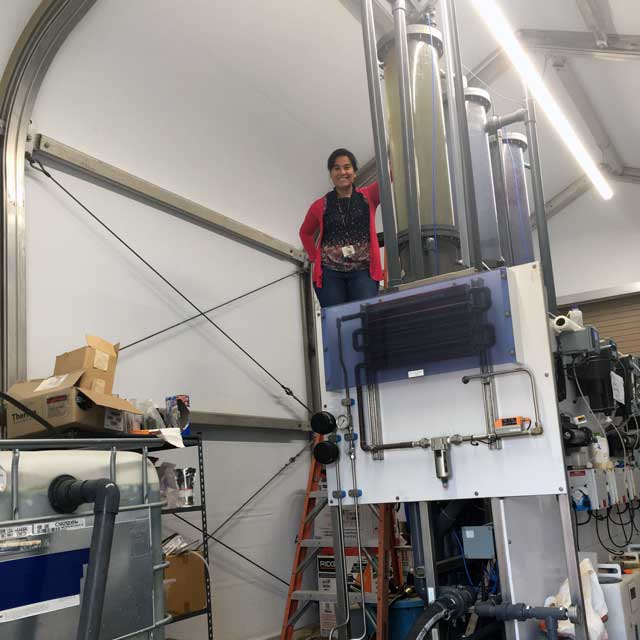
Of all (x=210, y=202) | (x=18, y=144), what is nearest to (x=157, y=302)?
(x=210, y=202)

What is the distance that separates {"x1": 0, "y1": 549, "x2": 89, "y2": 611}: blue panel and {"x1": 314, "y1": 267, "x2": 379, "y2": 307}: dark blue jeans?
9.68 feet

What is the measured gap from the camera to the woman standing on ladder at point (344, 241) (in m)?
4.27

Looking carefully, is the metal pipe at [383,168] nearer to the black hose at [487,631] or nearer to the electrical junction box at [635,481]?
the black hose at [487,631]

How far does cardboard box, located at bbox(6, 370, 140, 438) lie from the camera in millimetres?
2842

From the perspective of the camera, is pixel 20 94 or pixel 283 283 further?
pixel 283 283

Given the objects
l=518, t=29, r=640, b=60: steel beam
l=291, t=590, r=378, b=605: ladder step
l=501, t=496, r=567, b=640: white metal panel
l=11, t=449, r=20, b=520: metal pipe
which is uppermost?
l=518, t=29, r=640, b=60: steel beam

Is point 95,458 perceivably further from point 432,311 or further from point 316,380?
point 316,380

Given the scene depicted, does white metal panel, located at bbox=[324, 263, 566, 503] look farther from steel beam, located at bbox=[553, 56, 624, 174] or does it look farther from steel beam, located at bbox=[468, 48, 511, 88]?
steel beam, located at bbox=[553, 56, 624, 174]

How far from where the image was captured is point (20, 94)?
150 inches

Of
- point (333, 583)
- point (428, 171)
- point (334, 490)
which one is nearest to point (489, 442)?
point (334, 490)

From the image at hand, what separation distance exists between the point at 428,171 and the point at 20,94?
2230 millimetres

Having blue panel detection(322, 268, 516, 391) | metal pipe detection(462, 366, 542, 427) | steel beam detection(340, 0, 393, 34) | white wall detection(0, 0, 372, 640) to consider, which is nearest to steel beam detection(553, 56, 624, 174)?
steel beam detection(340, 0, 393, 34)

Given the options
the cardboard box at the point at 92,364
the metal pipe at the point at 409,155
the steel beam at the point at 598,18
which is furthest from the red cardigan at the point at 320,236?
the steel beam at the point at 598,18

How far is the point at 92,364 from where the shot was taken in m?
3.07
